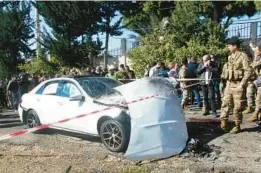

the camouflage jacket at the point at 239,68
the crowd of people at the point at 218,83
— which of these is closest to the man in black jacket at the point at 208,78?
the crowd of people at the point at 218,83

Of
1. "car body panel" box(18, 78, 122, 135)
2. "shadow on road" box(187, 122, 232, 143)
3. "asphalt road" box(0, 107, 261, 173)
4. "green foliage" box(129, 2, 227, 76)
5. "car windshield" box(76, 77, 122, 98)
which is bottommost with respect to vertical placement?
"asphalt road" box(0, 107, 261, 173)

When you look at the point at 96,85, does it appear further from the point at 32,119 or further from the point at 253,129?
the point at 253,129

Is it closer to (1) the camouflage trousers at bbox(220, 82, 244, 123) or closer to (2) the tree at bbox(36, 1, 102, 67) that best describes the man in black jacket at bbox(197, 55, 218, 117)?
(1) the camouflage trousers at bbox(220, 82, 244, 123)

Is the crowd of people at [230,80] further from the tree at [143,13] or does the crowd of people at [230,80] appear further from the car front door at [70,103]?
the tree at [143,13]

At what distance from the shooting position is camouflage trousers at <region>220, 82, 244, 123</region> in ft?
25.9

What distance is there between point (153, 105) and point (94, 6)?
20661 mm

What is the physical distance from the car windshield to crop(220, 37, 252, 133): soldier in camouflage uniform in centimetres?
242

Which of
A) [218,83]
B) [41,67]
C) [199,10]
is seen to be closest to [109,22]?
[41,67]

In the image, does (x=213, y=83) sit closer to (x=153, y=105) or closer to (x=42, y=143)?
(x=153, y=105)

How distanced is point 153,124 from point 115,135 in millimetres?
832

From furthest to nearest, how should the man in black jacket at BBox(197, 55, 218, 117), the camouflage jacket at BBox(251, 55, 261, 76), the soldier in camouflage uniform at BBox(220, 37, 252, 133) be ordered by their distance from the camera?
1. the man in black jacket at BBox(197, 55, 218, 117)
2. the camouflage jacket at BBox(251, 55, 261, 76)
3. the soldier in camouflage uniform at BBox(220, 37, 252, 133)

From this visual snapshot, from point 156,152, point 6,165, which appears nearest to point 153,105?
point 156,152

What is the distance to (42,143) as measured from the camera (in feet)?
27.3

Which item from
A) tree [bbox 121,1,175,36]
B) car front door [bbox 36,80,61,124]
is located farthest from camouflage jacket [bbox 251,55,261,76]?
tree [bbox 121,1,175,36]
